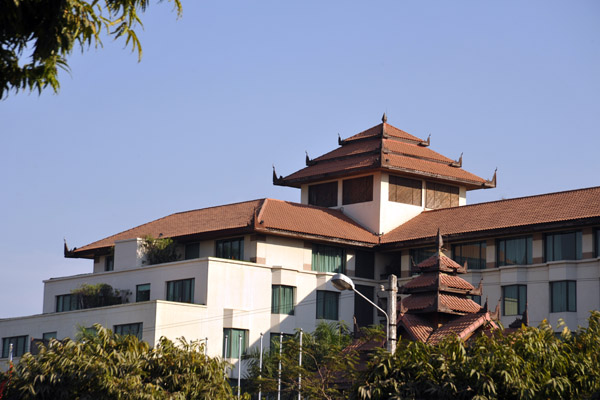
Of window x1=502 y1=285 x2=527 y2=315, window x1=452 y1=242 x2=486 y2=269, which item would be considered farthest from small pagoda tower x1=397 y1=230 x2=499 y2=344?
window x1=452 y1=242 x2=486 y2=269

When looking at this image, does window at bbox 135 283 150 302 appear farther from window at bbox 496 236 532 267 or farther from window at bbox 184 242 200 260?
window at bbox 496 236 532 267

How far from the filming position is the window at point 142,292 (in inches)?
2584

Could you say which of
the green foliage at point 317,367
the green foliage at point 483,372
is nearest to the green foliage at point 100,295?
the green foliage at point 317,367

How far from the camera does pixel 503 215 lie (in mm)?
63719

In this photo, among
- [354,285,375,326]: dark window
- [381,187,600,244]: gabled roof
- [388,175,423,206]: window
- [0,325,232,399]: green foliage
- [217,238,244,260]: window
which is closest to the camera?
[0,325,232,399]: green foliage

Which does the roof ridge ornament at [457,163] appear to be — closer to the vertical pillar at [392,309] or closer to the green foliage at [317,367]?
the green foliage at [317,367]

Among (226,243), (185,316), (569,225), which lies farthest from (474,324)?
(226,243)

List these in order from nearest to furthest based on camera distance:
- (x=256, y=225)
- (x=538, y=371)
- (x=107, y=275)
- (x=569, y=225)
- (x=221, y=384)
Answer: (x=538, y=371)
(x=221, y=384)
(x=569, y=225)
(x=256, y=225)
(x=107, y=275)

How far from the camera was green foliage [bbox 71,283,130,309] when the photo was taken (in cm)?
6656

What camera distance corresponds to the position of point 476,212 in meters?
66.6

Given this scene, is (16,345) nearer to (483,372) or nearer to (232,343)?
(232,343)

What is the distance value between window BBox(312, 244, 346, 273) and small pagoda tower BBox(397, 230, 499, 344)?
2490cm

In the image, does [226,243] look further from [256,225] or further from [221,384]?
[221,384]

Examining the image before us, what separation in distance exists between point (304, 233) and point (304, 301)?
13.4 feet
